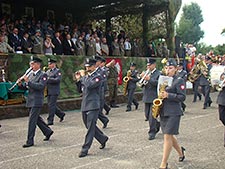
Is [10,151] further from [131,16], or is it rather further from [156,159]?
[131,16]

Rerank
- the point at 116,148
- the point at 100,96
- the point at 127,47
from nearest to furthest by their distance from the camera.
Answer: the point at 116,148
the point at 100,96
the point at 127,47

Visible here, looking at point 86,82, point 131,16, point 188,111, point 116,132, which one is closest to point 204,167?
point 86,82

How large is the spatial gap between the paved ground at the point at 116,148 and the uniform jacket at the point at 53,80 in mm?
989

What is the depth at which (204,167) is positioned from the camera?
6047 millimetres

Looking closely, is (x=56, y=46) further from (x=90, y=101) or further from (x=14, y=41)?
(x=90, y=101)

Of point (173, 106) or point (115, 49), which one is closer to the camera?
point (173, 106)

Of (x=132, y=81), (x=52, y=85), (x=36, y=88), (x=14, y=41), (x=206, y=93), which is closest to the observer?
(x=36, y=88)

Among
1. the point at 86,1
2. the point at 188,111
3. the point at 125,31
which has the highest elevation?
the point at 86,1

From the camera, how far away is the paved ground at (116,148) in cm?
633

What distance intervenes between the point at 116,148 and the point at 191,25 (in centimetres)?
5240

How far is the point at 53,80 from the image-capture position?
10.3m

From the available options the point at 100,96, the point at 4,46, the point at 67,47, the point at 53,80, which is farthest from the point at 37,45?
the point at 100,96

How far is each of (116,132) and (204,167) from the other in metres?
3.46

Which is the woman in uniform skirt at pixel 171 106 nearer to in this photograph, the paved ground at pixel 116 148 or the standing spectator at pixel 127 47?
the paved ground at pixel 116 148
